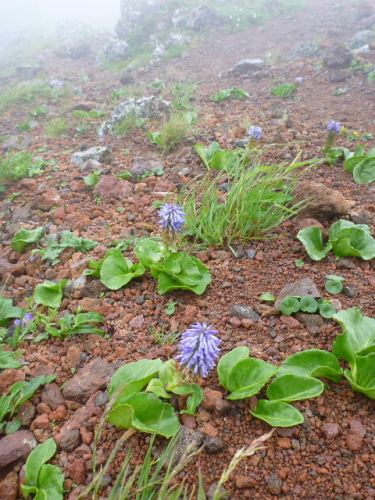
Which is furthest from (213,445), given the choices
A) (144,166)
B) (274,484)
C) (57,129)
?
(57,129)

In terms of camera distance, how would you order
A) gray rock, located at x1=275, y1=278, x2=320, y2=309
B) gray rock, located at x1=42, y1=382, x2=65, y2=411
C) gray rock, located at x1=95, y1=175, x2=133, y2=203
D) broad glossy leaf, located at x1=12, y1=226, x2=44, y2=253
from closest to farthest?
gray rock, located at x1=42, y1=382, x2=65, y2=411
gray rock, located at x1=275, y1=278, x2=320, y2=309
broad glossy leaf, located at x1=12, y1=226, x2=44, y2=253
gray rock, located at x1=95, y1=175, x2=133, y2=203

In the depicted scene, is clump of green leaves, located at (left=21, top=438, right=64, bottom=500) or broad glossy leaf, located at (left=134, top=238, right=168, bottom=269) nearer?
clump of green leaves, located at (left=21, top=438, right=64, bottom=500)

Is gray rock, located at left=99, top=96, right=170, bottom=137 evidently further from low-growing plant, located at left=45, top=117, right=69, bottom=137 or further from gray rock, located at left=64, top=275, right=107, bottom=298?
gray rock, located at left=64, top=275, right=107, bottom=298

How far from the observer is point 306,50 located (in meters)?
10.2

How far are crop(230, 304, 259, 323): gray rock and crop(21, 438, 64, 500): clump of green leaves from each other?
132 centimetres

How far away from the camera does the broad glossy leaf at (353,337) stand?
1812 mm

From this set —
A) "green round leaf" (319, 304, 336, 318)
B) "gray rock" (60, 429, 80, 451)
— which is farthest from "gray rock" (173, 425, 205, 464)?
"green round leaf" (319, 304, 336, 318)

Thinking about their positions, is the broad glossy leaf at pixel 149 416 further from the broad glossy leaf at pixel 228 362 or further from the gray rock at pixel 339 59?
the gray rock at pixel 339 59

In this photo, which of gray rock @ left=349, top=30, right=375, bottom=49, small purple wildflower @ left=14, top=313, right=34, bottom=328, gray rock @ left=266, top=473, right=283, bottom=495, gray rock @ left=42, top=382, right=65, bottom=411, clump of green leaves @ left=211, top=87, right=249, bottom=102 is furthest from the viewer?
gray rock @ left=349, top=30, right=375, bottom=49

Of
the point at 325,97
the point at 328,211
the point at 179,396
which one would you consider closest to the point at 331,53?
the point at 325,97

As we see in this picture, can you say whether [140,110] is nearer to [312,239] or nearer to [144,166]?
[144,166]

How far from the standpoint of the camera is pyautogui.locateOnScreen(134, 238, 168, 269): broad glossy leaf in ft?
8.63

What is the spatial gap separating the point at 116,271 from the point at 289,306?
4.41ft

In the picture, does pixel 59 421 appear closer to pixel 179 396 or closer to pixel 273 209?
pixel 179 396
